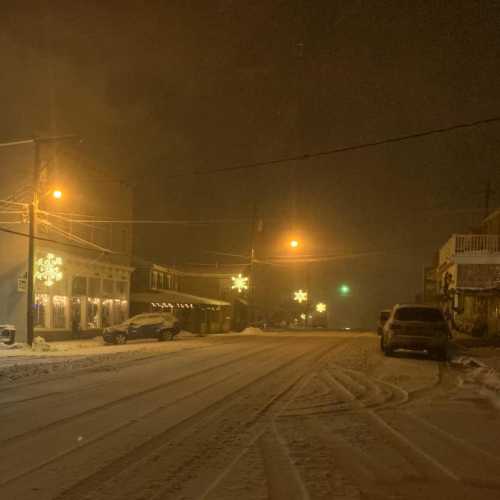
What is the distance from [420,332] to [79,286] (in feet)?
71.6

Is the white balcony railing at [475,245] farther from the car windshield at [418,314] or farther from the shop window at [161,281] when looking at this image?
the shop window at [161,281]

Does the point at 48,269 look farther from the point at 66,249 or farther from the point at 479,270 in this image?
the point at 479,270

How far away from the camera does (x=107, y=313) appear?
42906 millimetres

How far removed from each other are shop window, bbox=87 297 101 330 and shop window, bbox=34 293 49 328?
17.0 feet

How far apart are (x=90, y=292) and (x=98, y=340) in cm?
360

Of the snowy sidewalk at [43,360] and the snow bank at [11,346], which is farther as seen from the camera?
the snow bank at [11,346]

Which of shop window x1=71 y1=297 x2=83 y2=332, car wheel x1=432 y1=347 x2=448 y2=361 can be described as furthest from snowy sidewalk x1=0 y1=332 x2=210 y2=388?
car wheel x1=432 y1=347 x2=448 y2=361

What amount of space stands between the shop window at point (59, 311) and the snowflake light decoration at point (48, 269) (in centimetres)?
349

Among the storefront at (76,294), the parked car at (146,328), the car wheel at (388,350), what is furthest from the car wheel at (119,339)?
the car wheel at (388,350)

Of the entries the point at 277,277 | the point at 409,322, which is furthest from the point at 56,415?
the point at 277,277

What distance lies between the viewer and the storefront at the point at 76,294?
3353 centimetres

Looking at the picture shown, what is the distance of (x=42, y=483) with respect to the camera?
22.3ft

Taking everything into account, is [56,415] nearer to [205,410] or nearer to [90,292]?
[205,410]

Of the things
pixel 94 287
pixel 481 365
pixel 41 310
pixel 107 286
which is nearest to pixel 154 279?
pixel 107 286
